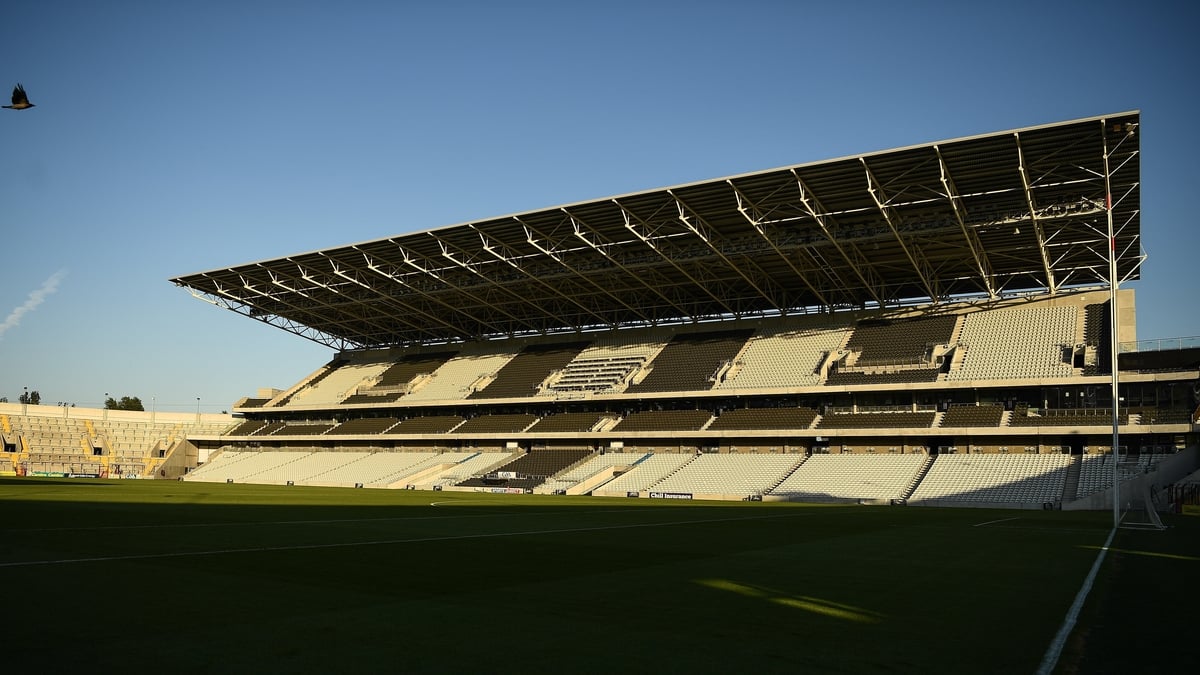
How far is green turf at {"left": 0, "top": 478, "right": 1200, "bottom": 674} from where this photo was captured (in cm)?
684

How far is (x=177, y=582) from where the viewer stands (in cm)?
1059

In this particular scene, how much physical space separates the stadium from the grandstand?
0.69 feet

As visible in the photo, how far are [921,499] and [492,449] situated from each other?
33.7 m

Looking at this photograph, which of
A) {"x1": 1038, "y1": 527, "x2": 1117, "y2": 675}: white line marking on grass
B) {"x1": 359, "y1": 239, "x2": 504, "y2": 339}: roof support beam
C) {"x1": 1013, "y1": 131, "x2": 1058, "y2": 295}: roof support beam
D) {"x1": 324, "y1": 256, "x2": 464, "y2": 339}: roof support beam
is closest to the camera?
{"x1": 1038, "y1": 527, "x2": 1117, "y2": 675}: white line marking on grass

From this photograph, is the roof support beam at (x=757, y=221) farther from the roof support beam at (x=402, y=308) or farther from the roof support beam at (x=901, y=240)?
the roof support beam at (x=402, y=308)

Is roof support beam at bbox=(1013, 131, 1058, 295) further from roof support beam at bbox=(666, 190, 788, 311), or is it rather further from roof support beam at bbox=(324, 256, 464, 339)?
roof support beam at bbox=(324, 256, 464, 339)

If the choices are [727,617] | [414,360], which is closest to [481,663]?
[727,617]

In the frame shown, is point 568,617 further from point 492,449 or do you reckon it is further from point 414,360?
point 414,360

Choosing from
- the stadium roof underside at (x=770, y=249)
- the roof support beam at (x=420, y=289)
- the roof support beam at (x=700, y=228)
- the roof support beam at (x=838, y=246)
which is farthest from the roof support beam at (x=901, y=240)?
the roof support beam at (x=420, y=289)

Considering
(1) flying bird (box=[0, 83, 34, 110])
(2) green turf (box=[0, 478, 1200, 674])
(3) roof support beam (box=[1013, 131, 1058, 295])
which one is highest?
(3) roof support beam (box=[1013, 131, 1058, 295])

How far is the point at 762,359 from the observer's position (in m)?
60.3

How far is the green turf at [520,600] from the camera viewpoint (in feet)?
22.4

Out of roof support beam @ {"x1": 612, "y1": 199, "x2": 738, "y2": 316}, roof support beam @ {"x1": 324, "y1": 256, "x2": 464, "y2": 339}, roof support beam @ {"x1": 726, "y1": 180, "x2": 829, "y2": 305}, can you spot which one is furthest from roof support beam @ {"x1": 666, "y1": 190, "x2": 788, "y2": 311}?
roof support beam @ {"x1": 324, "y1": 256, "x2": 464, "y2": 339}

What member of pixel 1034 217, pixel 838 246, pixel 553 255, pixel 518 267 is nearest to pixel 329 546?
pixel 838 246
